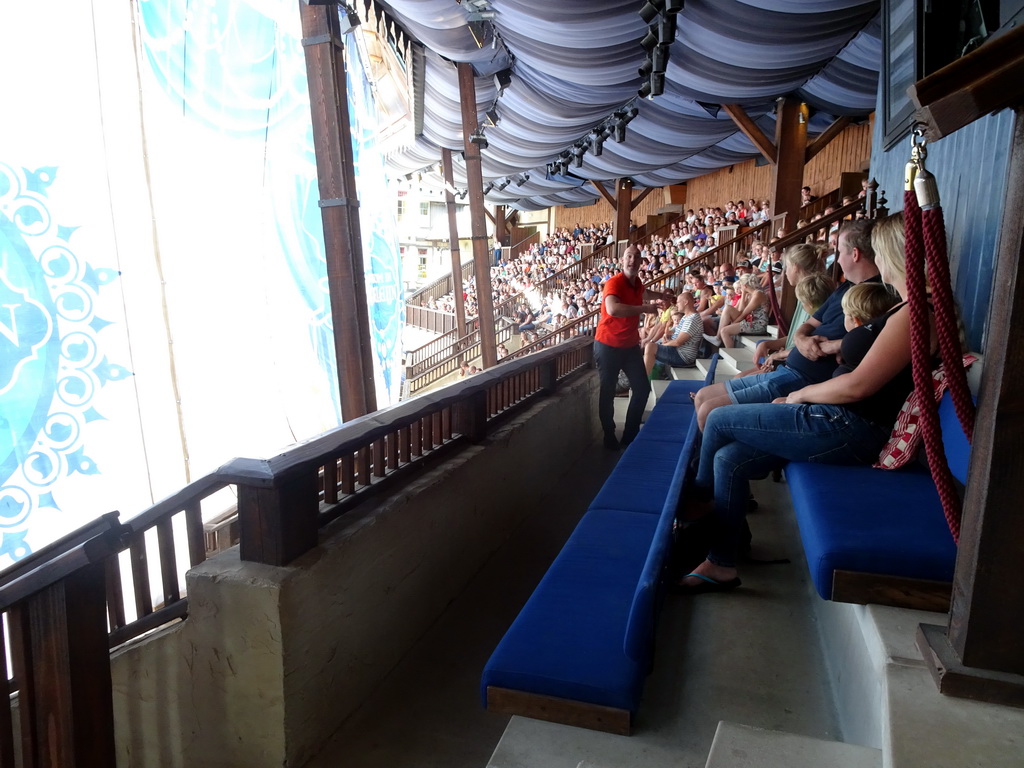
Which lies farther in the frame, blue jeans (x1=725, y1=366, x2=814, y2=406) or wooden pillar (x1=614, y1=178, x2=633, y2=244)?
wooden pillar (x1=614, y1=178, x2=633, y2=244)

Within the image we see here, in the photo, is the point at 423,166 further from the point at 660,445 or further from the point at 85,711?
the point at 85,711

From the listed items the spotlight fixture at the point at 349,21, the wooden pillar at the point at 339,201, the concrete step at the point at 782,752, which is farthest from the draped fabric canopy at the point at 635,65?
the concrete step at the point at 782,752

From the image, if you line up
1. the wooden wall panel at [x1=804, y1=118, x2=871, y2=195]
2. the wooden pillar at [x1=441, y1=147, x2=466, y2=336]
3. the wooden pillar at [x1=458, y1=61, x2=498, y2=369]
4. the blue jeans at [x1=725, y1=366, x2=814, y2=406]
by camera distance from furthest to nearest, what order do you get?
the wooden pillar at [x1=441, y1=147, x2=466, y2=336] → the wooden wall panel at [x1=804, y1=118, x2=871, y2=195] → the wooden pillar at [x1=458, y1=61, x2=498, y2=369] → the blue jeans at [x1=725, y1=366, x2=814, y2=406]

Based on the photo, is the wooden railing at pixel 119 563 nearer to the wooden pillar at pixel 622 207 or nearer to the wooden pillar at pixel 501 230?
the wooden pillar at pixel 622 207

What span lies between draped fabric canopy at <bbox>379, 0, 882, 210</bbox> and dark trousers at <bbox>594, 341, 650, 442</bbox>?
2.90 metres

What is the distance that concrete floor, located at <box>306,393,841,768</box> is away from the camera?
1.60m

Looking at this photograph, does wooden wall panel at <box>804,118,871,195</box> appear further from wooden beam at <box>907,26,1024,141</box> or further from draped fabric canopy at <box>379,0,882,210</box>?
wooden beam at <box>907,26,1024,141</box>

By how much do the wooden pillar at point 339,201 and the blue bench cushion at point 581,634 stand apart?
241 centimetres

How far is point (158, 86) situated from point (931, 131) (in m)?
3.33

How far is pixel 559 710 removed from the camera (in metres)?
1.64

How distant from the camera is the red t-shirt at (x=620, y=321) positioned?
470 centimetres

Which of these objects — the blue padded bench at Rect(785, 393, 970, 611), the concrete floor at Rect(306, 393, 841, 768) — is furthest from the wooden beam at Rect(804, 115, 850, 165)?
the blue padded bench at Rect(785, 393, 970, 611)

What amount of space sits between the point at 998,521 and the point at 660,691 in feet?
3.39

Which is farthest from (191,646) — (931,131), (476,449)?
(931,131)
